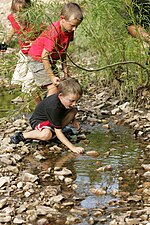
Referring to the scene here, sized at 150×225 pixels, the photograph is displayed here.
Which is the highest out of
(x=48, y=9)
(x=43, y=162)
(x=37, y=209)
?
(x=48, y=9)

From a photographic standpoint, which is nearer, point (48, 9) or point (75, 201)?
point (75, 201)

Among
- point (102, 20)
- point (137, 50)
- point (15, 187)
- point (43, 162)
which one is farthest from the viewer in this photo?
point (102, 20)

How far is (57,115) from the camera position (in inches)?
188

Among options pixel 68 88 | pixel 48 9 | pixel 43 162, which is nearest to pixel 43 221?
pixel 43 162

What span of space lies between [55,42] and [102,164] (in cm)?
132

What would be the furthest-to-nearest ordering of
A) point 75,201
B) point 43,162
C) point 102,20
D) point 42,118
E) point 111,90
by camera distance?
point 111,90 → point 102,20 → point 42,118 → point 43,162 → point 75,201

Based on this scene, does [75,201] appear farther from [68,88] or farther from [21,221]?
[68,88]

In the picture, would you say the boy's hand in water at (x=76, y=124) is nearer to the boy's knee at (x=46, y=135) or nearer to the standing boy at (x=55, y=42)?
the standing boy at (x=55, y=42)

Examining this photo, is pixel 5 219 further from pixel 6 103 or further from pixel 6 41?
pixel 6 103

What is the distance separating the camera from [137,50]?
5645mm

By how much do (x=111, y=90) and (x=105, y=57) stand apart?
60 centimetres

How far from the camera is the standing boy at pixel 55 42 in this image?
4.84 m

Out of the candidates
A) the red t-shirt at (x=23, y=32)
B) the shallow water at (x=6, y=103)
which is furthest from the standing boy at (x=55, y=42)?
the shallow water at (x=6, y=103)

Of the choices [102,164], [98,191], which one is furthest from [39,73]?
[98,191]
